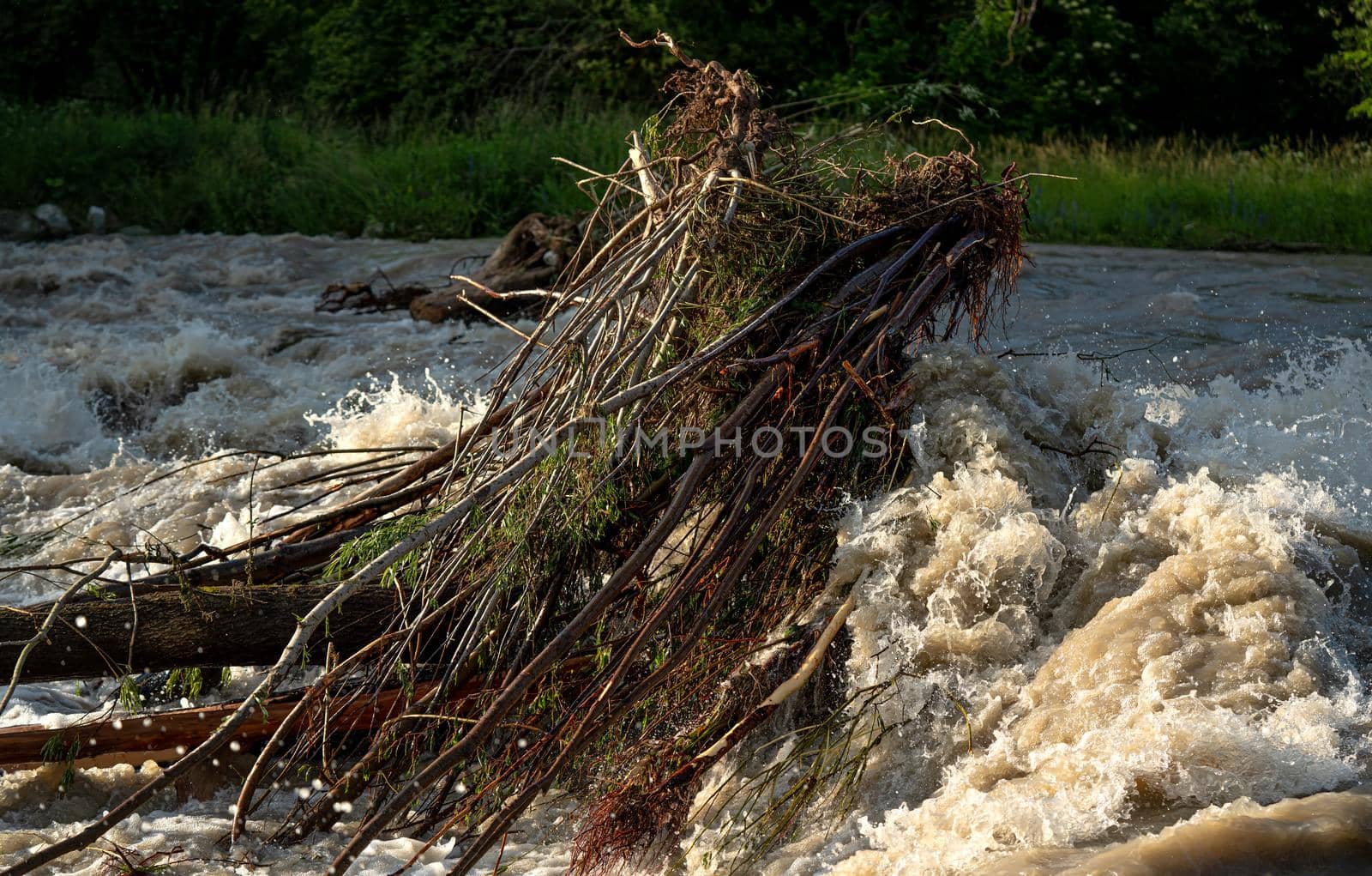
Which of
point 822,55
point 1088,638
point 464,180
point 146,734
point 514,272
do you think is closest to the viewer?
point 1088,638

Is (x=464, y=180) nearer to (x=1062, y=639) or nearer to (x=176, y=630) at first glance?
(x=176, y=630)

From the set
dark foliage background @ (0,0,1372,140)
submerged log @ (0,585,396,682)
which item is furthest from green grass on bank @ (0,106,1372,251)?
submerged log @ (0,585,396,682)

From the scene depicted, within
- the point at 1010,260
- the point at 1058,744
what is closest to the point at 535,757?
the point at 1058,744

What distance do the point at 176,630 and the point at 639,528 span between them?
1.27 meters

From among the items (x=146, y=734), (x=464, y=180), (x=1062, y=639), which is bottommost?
(x=464, y=180)

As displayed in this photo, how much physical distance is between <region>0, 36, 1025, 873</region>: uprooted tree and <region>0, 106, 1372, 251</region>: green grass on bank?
27.0 feet

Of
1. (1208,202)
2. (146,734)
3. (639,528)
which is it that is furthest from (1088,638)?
(1208,202)

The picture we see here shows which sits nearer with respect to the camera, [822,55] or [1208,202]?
[1208,202]

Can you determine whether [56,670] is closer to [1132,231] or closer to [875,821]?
[875,821]

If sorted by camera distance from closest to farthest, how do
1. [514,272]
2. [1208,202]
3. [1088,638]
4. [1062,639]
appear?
[1088,638] < [1062,639] < [514,272] < [1208,202]

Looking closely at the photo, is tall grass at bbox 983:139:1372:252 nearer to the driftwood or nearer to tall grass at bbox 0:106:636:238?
tall grass at bbox 0:106:636:238

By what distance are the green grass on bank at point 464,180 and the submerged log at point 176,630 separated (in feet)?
30.5

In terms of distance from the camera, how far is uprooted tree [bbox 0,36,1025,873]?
3.31 metres

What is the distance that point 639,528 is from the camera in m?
3.63
